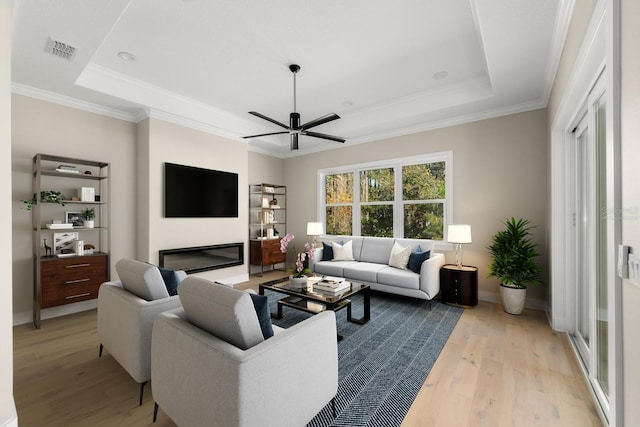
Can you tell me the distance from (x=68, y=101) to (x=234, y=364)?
14.0ft

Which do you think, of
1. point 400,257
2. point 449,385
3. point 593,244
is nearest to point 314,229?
point 400,257

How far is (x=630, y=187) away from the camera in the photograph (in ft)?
3.44

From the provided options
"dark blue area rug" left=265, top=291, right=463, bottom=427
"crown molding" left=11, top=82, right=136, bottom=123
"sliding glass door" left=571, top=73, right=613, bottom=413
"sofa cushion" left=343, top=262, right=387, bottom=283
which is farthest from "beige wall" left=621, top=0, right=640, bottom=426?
"crown molding" left=11, top=82, right=136, bottom=123

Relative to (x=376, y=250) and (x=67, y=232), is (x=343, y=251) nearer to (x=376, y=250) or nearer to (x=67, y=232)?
(x=376, y=250)

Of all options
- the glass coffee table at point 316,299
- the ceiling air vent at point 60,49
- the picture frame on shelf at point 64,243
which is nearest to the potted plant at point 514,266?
the glass coffee table at point 316,299

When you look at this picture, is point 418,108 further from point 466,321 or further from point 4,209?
point 4,209

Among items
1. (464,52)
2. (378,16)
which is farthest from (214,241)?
(464,52)

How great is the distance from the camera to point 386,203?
5.18 metres

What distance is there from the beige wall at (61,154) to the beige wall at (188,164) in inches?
8.8

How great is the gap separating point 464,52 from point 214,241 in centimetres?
441

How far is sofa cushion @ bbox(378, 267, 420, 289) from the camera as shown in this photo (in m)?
3.74

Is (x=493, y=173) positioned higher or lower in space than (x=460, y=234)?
higher

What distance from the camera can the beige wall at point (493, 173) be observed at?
370cm

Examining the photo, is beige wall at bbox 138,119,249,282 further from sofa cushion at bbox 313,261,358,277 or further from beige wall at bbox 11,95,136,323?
sofa cushion at bbox 313,261,358,277
